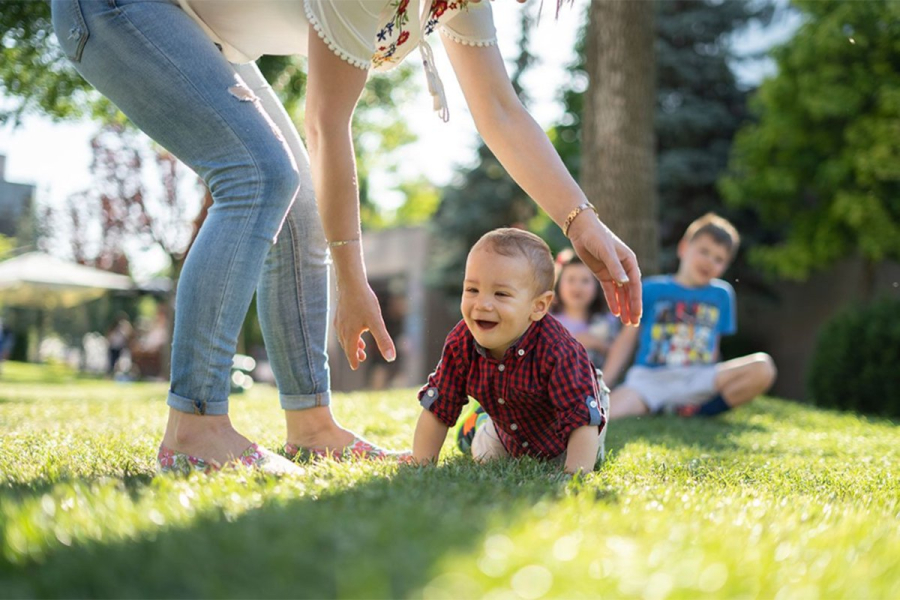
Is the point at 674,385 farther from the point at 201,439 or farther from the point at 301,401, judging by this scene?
the point at 201,439

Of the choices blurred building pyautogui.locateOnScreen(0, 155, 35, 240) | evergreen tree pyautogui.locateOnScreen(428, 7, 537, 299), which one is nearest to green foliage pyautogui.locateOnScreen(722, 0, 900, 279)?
evergreen tree pyautogui.locateOnScreen(428, 7, 537, 299)

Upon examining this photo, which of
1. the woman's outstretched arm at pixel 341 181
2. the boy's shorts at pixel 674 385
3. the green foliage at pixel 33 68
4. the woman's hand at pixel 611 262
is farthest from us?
the green foliage at pixel 33 68

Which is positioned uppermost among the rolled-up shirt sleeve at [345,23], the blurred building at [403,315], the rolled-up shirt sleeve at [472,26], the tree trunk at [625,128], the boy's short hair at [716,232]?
the tree trunk at [625,128]

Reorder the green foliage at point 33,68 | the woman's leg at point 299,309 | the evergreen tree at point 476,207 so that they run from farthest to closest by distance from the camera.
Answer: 1. the evergreen tree at point 476,207
2. the green foliage at point 33,68
3. the woman's leg at point 299,309

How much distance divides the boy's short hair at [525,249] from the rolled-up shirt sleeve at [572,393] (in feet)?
0.76

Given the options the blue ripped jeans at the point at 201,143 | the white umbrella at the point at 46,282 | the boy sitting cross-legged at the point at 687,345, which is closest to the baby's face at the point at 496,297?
the blue ripped jeans at the point at 201,143

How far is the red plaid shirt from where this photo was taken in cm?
276

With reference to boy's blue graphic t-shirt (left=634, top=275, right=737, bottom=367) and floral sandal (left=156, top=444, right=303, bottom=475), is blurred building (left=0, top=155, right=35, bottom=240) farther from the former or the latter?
floral sandal (left=156, top=444, right=303, bottom=475)

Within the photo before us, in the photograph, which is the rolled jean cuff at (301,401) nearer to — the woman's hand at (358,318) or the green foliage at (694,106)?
the woman's hand at (358,318)

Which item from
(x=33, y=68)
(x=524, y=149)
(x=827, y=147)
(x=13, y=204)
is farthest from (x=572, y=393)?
(x=13, y=204)

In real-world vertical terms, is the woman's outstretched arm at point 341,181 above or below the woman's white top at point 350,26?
below

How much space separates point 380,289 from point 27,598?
84.5ft

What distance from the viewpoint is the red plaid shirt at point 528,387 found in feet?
9.04

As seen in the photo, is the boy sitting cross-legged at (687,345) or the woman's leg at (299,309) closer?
the woman's leg at (299,309)
